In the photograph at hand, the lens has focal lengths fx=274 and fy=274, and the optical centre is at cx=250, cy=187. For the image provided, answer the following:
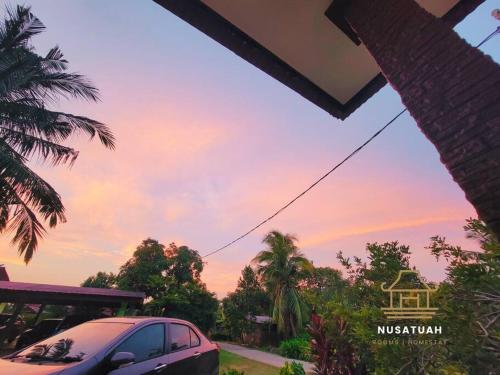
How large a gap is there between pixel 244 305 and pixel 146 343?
25.0 meters

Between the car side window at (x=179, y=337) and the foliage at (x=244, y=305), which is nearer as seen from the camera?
the car side window at (x=179, y=337)

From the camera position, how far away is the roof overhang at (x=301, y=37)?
9.50ft

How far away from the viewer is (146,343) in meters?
3.64

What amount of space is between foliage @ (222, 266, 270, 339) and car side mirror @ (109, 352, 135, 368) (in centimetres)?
2421

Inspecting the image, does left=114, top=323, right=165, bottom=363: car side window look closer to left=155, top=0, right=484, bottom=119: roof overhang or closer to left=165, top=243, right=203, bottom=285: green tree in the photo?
left=155, top=0, right=484, bottom=119: roof overhang

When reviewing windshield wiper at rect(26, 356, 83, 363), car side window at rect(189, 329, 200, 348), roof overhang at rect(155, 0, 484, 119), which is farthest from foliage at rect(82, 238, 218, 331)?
roof overhang at rect(155, 0, 484, 119)

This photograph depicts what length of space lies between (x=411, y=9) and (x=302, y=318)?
896 inches

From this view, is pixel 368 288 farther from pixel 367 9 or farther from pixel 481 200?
pixel 367 9

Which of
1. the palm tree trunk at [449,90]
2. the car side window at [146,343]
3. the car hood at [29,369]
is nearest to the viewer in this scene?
the palm tree trunk at [449,90]

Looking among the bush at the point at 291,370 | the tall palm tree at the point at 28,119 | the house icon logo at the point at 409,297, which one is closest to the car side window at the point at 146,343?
the house icon logo at the point at 409,297

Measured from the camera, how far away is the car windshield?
305 cm

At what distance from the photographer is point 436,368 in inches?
68.9

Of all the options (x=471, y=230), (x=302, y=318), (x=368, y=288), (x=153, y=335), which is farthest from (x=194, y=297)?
(x=471, y=230)

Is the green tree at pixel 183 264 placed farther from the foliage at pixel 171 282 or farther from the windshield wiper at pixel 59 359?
the windshield wiper at pixel 59 359
